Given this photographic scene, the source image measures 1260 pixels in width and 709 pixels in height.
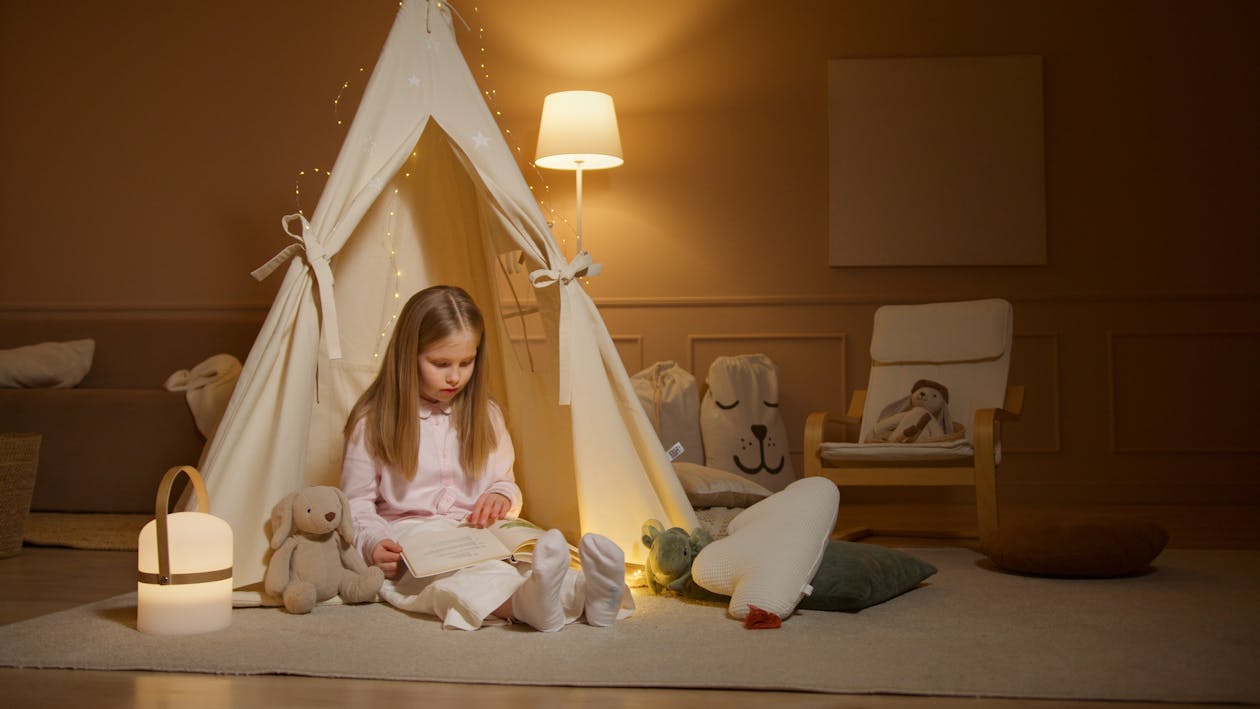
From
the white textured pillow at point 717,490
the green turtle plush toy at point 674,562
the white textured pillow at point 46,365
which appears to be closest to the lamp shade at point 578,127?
the white textured pillow at point 717,490

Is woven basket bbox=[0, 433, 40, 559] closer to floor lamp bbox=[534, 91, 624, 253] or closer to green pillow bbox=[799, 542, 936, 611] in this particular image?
floor lamp bbox=[534, 91, 624, 253]

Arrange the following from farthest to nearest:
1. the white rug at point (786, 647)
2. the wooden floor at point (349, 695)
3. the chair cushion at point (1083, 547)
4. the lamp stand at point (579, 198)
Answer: the lamp stand at point (579, 198)
the chair cushion at point (1083, 547)
the white rug at point (786, 647)
the wooden floor at point (349, 695)

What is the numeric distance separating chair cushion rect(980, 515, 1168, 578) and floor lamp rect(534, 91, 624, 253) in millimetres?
2095

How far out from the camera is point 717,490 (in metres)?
3.79

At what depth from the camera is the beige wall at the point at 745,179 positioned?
4633 mm

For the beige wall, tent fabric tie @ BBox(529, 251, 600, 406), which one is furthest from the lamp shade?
tent fabric tie @ BBox(529, 251, 600, 406)

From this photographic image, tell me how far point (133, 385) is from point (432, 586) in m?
2.95

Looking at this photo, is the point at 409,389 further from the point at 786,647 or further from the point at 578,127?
the point at 578,127

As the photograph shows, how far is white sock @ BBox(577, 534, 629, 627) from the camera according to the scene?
80.1 inches

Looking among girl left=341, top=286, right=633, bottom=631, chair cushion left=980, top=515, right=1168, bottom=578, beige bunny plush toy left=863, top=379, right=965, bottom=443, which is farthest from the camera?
beige bunny plush toy left=863, top=379, right=965, bottom=443

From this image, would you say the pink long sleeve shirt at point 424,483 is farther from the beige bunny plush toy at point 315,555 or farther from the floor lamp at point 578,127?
the floor lamp at point 578,127

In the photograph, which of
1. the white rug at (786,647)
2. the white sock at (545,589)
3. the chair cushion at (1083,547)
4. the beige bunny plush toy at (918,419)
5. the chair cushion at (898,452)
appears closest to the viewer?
the white rug at (786,647)

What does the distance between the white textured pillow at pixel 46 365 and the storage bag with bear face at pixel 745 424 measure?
2.40m

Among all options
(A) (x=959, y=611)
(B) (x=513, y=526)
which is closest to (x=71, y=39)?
(B) (x=513, y=526)
